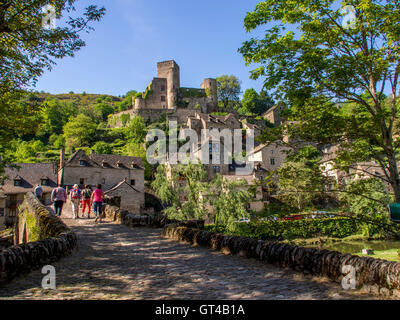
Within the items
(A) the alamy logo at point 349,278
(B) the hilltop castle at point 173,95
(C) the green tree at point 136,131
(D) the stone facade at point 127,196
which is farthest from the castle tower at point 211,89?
(A) the alamy logo at point 349,278

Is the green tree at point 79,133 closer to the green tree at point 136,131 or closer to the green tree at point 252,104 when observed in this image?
the green tree at point 136,131

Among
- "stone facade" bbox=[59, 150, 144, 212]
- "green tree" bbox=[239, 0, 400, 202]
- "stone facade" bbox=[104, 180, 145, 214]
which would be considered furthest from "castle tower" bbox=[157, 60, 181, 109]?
"green tree" bbox=[239, 0, 400, 202]

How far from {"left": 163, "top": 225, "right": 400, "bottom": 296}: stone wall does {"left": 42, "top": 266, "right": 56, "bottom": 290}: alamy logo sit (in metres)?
4.38

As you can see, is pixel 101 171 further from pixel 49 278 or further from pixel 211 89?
pixel 211 89

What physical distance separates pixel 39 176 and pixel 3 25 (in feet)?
138

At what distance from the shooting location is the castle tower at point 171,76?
99.8 m

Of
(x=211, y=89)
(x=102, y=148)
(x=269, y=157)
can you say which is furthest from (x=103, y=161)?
(x=211, y=89)

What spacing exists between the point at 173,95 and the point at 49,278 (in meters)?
97.3

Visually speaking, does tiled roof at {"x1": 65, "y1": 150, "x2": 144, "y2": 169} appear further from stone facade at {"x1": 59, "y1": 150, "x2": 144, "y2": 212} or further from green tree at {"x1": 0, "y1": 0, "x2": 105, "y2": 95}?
green tree at {"x1": 0, "y1": 0, "x2": 105, "y2": 95}

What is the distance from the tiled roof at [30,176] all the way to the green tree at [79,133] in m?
36.6

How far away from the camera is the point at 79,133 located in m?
85.2

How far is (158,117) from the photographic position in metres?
94.9

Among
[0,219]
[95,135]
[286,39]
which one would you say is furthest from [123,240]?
[95,135]
